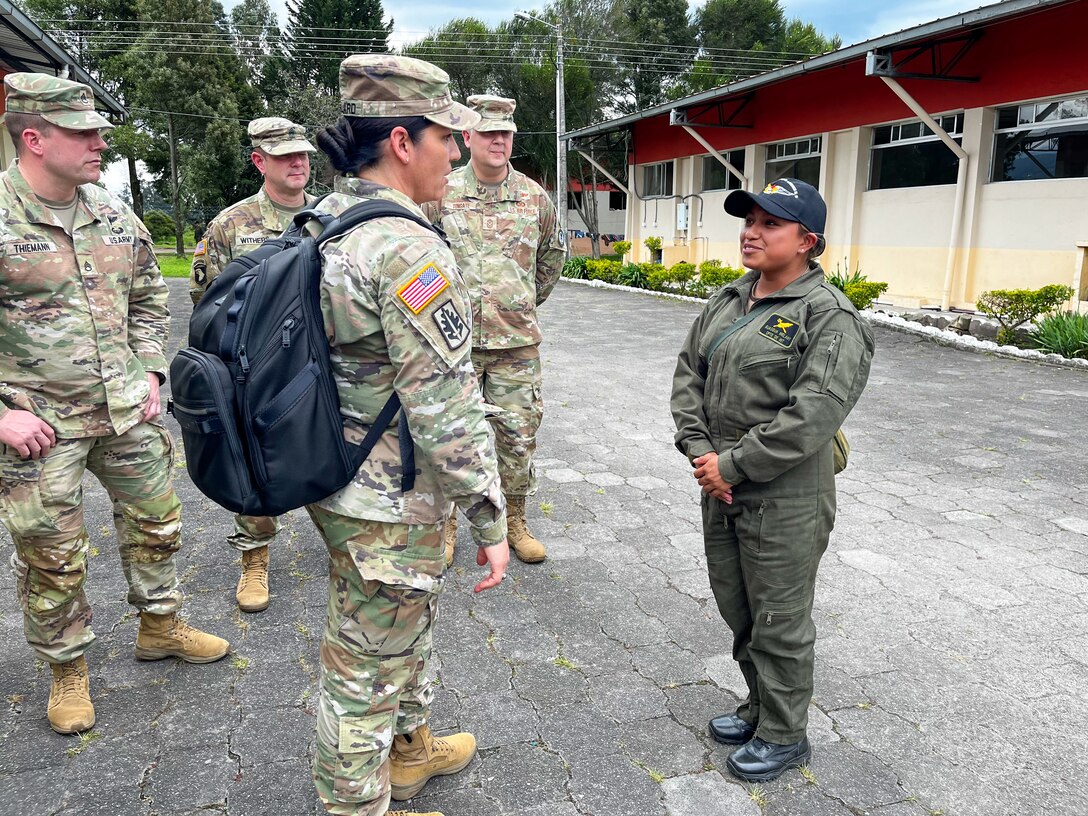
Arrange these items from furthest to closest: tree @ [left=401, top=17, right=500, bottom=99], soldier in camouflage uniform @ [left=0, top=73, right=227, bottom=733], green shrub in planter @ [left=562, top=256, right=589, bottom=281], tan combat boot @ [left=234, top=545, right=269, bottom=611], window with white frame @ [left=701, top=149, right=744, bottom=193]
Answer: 1. tree @ [left=401, top=17, right=500, bottom=99]
2. green shrub in planter @ [left=562, top=256, right=589, bottom=281]
3. window with white frame @ [left=701, top=149, right=744, bottom=193]
4. tan combat boot @ [left=234, top=545, right=269, bottom=611]
5. soldier in camouflage uniform @ [left=0, top=73, right=227, bottom=733]

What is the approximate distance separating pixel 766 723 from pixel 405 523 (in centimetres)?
128

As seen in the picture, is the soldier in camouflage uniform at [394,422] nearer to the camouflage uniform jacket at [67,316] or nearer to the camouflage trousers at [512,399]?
the camouflage uniform jacket at [67,316]

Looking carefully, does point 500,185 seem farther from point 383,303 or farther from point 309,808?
point 309,808

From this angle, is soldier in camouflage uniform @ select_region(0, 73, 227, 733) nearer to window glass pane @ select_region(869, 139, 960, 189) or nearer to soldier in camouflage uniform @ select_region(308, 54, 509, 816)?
soldier in camouflage uniform @ select_region(308, 54, 509, 816)

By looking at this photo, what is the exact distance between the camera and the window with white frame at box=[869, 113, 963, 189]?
489 inches

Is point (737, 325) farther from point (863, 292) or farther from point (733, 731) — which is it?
point (863, 292)

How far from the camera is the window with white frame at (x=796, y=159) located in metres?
15.5

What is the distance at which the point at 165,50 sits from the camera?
2895 cm

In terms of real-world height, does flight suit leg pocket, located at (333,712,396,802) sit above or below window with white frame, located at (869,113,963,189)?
below

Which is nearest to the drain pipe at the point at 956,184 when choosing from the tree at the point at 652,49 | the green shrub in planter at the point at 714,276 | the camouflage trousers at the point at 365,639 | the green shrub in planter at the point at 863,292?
the green shrub in planter at the point at 863,292

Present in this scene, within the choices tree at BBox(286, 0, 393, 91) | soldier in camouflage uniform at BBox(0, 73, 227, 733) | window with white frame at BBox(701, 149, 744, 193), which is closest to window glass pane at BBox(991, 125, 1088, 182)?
window with white frame at BBox(701, 149, 744, 193)

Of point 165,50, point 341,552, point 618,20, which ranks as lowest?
point 341,552

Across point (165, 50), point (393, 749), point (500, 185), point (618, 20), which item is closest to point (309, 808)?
point (393, 749)

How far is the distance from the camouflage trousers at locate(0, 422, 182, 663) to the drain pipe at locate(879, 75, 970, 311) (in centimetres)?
1153
